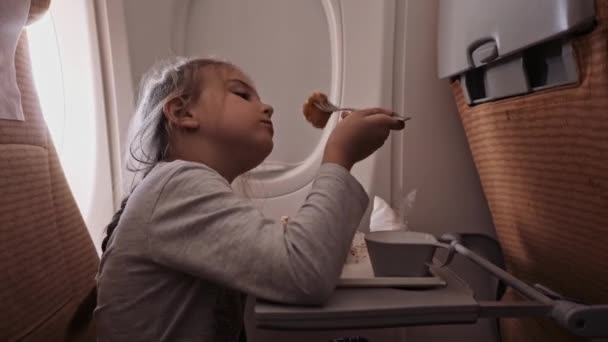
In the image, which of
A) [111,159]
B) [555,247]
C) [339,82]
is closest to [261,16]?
[339,82]

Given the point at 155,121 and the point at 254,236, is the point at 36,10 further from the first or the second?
the point at 254,236

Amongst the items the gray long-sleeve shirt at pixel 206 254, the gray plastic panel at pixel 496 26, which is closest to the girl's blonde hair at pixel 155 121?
the gray long-sleeve shirt at pixel 206 254

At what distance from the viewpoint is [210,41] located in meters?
1.26

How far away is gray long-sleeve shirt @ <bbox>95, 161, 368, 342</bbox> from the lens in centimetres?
55

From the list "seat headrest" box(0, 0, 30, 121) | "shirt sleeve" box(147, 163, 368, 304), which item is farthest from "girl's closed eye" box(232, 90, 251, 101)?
"seat headrest" box(0, 0, 30, 121)

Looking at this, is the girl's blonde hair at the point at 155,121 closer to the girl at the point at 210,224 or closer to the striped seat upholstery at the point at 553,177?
the girl at the point at 210,224

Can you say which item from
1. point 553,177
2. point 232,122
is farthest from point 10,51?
point 553,177

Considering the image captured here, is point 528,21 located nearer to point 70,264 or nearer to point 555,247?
point 555,247

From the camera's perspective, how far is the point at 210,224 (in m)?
0.58

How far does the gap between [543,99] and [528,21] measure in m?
0.13

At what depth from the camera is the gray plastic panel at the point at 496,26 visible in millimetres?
565

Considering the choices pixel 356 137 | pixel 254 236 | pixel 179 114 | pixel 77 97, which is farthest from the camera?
pixel 77 97

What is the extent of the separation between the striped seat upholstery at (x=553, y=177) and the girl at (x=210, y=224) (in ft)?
0.80

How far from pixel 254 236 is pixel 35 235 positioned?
429 mm
